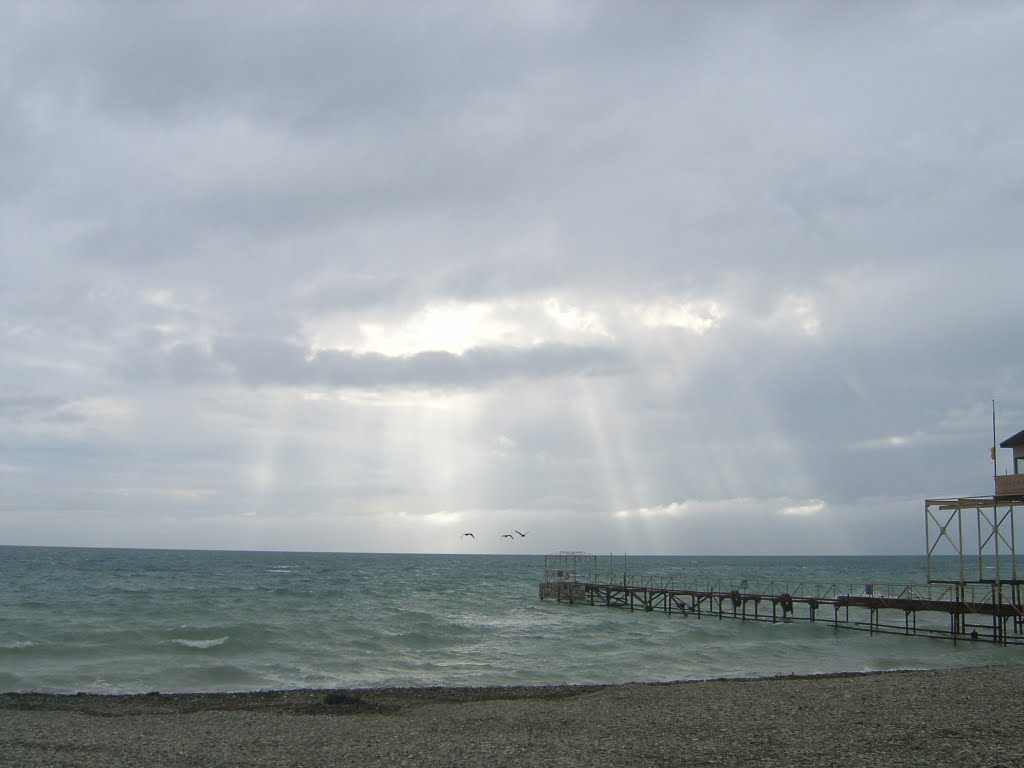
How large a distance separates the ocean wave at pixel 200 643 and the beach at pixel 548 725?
9289 millimetres

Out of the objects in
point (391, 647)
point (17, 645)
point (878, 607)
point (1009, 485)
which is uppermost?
point (1009, 485)

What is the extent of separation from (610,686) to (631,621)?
24.0m

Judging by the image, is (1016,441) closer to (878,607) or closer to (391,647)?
(878,607)

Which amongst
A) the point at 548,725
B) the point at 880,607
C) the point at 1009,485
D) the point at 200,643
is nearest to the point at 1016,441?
the point at 1009,485

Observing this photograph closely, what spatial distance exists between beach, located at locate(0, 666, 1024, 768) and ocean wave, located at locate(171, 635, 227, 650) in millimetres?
9289

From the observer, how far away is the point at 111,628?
34.8m

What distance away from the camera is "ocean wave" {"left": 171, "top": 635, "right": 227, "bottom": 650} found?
102 ft

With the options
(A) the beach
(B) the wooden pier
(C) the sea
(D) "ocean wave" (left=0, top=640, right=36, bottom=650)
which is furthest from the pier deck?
(D) "ocean wave" (left=0, top=640, right=36, bottom=650)

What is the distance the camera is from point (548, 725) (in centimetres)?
1659

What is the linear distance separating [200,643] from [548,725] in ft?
66.6

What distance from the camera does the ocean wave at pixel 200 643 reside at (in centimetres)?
3100

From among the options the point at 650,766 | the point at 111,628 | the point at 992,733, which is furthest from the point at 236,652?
the point at 992,733

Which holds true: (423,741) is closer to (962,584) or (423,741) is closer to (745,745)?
(745,745)

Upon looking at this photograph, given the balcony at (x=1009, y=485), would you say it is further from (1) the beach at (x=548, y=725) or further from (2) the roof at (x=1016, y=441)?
(1) the beach at (x=548, y=725)
